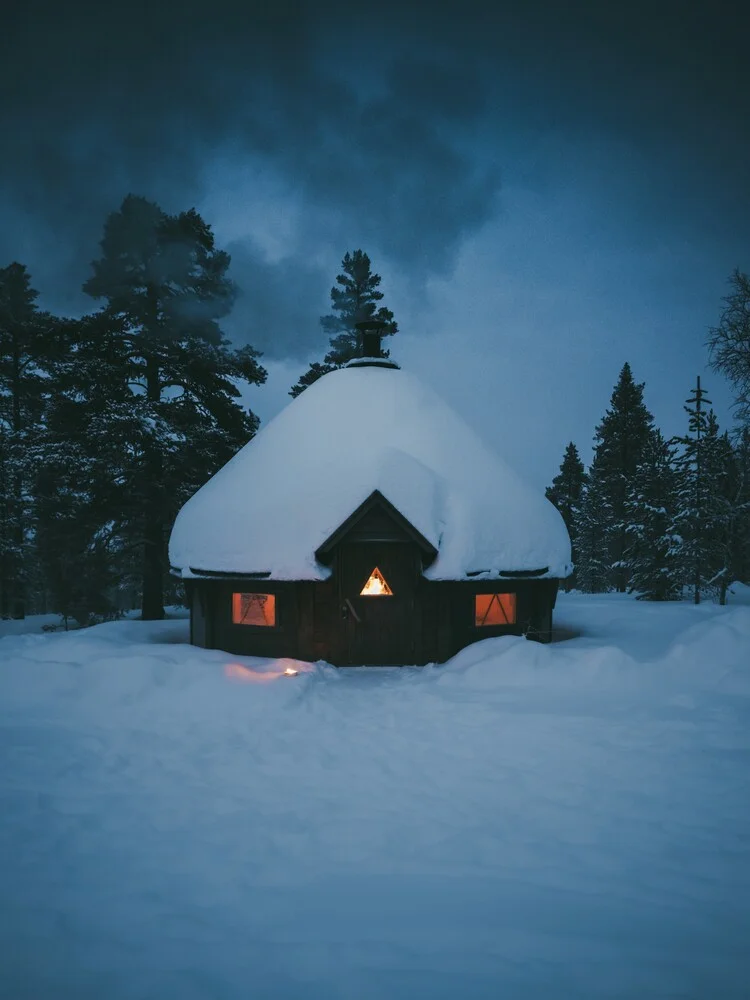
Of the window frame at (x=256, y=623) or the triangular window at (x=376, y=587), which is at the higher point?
the triangular window at (x=376, y=587)

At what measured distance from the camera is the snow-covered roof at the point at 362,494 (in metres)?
11.3

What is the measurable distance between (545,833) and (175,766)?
396cm

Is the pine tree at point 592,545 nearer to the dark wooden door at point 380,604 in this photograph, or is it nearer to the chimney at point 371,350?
the chimney at point 371,350

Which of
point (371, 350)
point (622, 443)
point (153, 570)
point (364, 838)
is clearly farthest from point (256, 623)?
point (622, 443)

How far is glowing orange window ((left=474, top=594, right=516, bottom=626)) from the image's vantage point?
40.2 ft

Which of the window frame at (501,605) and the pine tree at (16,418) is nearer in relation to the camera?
the window frame at (501,605)

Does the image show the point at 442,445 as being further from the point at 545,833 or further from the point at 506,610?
the point at 545,833

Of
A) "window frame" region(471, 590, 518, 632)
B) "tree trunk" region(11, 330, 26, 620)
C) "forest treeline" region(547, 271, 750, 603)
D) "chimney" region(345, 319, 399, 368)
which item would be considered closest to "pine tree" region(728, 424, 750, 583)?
"forest treeline" region(547, 271, 750, 603)

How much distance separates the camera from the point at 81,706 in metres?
8.17

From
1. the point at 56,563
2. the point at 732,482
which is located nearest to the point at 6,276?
the point at 56,563

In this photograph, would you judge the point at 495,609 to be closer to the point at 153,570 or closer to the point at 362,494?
the point at 362,494

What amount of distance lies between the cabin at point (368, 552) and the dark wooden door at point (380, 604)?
21mm

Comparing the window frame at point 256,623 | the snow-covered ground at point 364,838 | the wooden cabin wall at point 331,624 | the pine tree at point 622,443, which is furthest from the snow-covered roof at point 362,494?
the pine tree at point 622,443

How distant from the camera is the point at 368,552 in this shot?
1141 cm
